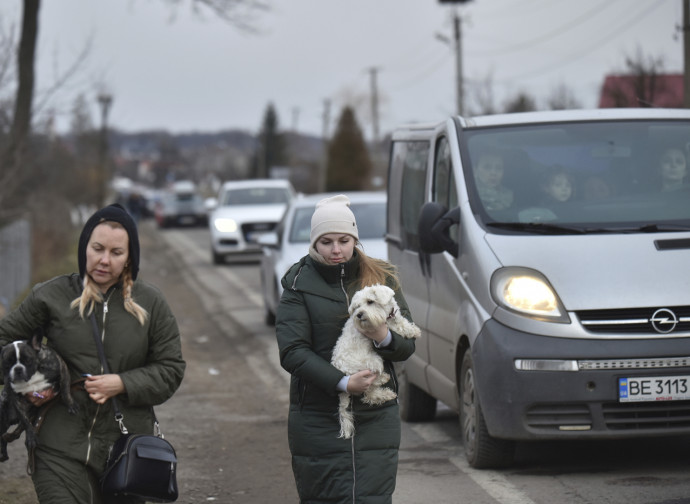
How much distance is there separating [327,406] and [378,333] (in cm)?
38

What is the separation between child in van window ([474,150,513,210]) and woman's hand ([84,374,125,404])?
3.51 metres

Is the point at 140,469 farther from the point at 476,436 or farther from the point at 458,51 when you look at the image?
the point at 458,51

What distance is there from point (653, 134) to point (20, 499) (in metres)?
4.43

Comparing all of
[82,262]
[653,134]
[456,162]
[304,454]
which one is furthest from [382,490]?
[653,134]

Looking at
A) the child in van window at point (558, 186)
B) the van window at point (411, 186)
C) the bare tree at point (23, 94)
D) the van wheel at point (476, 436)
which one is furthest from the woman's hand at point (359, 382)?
the bare tree at point (23, 94)

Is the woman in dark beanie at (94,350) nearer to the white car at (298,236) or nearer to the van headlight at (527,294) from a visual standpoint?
the van headlight at (527,294)

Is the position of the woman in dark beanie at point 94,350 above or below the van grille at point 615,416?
above

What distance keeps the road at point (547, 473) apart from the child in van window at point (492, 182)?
157cm

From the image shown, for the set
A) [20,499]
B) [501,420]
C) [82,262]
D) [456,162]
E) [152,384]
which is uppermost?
[456,162]

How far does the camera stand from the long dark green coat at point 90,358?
14.3 ft

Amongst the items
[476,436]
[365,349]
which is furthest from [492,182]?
[365,349]

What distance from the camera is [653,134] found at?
7828 millimetres

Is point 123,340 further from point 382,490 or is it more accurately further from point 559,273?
point 559,273

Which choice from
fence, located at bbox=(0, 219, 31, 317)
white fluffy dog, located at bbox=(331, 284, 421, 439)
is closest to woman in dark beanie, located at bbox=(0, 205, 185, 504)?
white fluffy dog, located at bbox=(331, 284, 421, 439)
